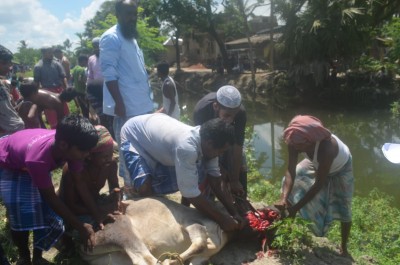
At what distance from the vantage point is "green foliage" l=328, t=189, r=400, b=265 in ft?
15.7

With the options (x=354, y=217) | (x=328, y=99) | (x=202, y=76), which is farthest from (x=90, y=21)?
(x=354, y=217)

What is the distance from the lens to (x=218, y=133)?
319 cm

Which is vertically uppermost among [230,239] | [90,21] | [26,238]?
[90,21]

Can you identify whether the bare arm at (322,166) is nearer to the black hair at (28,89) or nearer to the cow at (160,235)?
the cow at (160,235)

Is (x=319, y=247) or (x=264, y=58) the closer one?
(x=319, y=247)

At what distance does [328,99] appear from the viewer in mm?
20500

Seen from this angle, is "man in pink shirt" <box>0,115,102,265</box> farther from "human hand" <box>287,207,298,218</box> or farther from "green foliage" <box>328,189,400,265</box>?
"green foliage" <box>328,189,400,265</box>

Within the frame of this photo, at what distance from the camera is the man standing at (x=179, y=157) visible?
3264mm

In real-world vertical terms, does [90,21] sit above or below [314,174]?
above

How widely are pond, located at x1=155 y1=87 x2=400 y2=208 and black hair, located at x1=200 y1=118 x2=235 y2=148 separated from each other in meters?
5.85

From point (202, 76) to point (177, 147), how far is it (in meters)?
26.3

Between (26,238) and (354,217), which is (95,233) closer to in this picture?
(26,238)

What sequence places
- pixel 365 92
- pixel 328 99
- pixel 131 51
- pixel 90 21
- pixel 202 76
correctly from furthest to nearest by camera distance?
pixel 90 21
pixel 202 76
pixel 328 99
pixel 365 92
pixel 131 51

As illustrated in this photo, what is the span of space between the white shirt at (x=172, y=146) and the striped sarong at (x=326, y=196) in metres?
1.17
